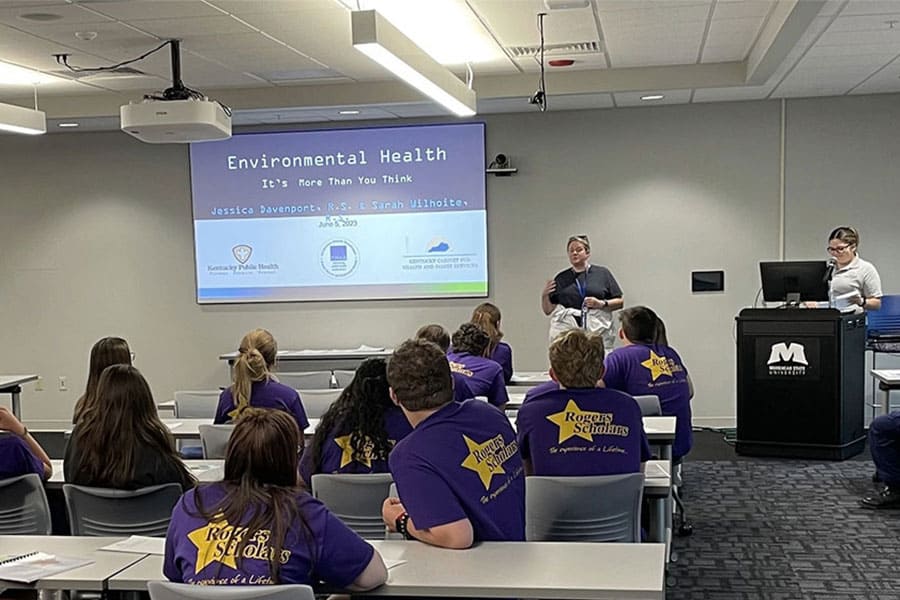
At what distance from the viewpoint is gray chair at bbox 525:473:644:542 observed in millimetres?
3002

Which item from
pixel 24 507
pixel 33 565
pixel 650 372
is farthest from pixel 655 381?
pixel 33 565

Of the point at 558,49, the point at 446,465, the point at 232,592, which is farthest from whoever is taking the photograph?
the point at 558,49

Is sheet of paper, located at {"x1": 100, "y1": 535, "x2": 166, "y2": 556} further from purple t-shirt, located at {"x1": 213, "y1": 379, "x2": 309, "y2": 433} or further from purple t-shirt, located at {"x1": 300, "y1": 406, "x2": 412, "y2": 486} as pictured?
purple t-shirt, located at {"x1": 213, "y1": 379, "x2": 309, "y2": 433}

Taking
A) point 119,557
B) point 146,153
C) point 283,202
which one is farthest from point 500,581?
point 146,153

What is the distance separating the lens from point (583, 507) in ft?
9.98

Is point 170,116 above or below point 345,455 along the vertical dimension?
above

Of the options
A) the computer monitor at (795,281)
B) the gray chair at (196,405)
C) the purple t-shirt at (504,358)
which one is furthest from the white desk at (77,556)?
the computer monitor at (795,281)

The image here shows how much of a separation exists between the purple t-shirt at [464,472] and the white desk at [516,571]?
9 cm

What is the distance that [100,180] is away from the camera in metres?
8.87

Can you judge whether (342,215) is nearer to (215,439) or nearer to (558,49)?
(558,49)

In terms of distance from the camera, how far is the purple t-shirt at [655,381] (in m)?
4.66

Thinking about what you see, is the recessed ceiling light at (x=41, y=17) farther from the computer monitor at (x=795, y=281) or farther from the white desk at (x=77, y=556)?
the computer monitor at (x=795, y=281)

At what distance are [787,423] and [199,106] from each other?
4623 mm

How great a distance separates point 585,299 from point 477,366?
2.68 meters
